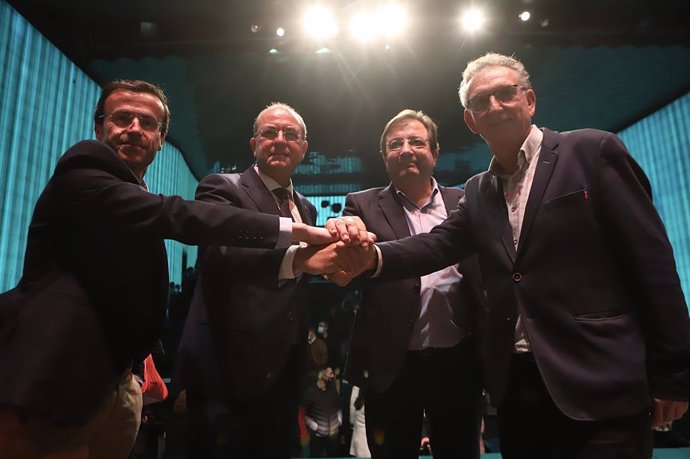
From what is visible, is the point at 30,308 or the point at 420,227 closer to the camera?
the point at 30,308

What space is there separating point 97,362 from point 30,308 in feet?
0.76

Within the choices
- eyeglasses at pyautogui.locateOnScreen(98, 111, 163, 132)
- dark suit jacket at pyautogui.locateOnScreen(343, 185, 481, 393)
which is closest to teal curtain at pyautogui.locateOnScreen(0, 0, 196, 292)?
eyeglasses at pyautogui.locateOnScreen(98, 111, 163, 132)

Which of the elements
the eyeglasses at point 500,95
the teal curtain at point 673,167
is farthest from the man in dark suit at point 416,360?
the teal curtain at point 673,167

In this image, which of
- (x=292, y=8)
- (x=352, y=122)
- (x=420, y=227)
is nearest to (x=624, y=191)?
(x=420, y=227)

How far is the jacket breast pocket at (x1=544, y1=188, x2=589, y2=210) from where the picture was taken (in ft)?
4.58

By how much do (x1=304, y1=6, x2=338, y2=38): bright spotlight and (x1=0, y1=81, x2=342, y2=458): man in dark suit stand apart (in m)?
3.65

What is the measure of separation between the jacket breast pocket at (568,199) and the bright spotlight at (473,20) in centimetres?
413

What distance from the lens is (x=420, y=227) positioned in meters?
2.19

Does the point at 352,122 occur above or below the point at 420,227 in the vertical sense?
above

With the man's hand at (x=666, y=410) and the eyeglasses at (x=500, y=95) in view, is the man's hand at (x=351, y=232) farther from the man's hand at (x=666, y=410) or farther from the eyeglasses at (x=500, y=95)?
the man's hand at (x=666, y=410)

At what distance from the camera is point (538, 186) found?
1.46 meters

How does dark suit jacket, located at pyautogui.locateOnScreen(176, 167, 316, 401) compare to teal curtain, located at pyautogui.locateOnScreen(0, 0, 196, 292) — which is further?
teal curtain, located at pyautogui.locateOnScreen(0, 0, 196, 292)

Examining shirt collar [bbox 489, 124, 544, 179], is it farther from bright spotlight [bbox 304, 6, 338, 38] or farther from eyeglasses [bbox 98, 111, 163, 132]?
bright spotlight [bbox 304, 6, 338, 38]

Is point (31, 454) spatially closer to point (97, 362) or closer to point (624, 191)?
point (97, 362)
